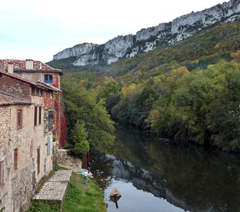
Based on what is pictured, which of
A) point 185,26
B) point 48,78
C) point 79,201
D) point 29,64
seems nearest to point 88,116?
point 48,78

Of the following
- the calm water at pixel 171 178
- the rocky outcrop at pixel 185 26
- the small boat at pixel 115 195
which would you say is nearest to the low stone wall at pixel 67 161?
the calm water at pixel 171 178

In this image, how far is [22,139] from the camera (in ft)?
45.6

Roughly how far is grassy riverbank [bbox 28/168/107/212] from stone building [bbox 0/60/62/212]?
1105 mm

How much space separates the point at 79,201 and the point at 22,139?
7.22m

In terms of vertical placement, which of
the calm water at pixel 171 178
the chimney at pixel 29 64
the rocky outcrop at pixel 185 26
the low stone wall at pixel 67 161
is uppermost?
the rocky outcrop at pixel 185 26

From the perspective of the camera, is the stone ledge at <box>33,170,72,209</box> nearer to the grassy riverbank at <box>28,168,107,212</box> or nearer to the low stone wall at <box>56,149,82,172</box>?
the grassy riverbank at <box>28,168,107,212</box>

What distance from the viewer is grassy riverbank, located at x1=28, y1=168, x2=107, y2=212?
1519cm

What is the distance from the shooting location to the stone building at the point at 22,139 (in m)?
11.4

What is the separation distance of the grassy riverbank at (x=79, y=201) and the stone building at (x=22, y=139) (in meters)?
1.10

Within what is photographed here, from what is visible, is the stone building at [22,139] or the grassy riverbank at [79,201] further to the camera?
the grassy riverbank at [79,201]

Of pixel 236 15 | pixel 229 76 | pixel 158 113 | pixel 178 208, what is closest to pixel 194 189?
pixel 178 208

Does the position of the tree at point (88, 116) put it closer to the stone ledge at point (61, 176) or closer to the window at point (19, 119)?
the stone ledge at point (61, 176)

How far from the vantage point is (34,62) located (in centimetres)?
2838

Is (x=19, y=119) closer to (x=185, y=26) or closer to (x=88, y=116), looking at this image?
(x=88, y=116)
